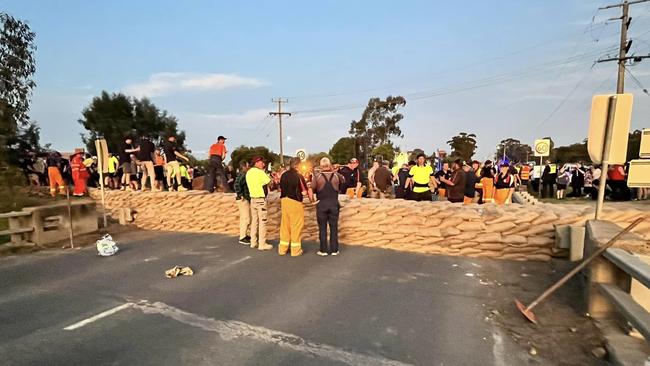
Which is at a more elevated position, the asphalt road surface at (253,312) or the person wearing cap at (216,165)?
the person wearing cap at (216,165)

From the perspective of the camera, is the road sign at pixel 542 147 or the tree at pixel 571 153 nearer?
the road sign at pixel 542 147

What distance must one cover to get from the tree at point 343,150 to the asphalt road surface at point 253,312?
44337mm

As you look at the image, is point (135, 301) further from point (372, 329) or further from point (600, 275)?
point (600, 275)

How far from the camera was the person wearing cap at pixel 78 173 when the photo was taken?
13.2 meters

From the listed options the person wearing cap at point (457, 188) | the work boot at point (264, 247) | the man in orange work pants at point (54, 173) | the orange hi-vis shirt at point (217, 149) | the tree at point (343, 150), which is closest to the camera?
the work boot at point (264, 247)

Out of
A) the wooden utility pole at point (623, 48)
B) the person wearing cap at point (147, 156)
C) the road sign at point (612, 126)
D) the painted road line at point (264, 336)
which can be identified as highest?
the wooden utility pole at point (623, 48)

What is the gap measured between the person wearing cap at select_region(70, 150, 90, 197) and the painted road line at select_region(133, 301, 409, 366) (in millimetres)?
10829

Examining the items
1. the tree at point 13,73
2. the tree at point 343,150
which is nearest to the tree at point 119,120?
the tree at point 343,150

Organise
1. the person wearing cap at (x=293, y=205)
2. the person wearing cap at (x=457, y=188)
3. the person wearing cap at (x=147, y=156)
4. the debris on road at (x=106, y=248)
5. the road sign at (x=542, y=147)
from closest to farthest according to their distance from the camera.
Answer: the person wearing cap at (x=293, y=205), the debris on road at (x=106, y=248), the person wearing cap at (x=457, y=188), the person wearing cap at (x=147, y=156), the road sign at (x=542, y=147)

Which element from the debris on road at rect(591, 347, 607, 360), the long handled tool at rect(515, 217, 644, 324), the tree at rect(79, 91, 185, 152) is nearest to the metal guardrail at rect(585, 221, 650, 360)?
the long handled tool at rect(515, 217, 644, 324)

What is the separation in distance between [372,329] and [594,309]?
236cm

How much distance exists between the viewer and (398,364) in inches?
129

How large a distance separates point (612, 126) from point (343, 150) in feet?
161

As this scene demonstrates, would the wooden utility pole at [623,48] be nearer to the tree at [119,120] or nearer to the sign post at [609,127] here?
the sign post at [609,127]
